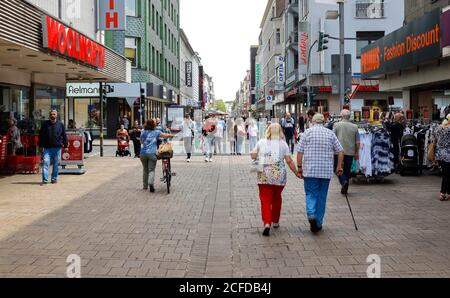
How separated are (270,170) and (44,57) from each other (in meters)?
10.2

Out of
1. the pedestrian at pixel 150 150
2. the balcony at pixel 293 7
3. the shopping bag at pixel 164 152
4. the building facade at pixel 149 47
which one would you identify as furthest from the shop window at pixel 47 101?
the balcony at pixel 293 7

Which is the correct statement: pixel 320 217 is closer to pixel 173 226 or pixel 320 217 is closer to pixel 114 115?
pixel 173 226

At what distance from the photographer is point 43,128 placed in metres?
13.3

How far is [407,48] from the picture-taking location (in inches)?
685

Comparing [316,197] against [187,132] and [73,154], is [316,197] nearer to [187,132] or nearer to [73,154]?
[73,154]

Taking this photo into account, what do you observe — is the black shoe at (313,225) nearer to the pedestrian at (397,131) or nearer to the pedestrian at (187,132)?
the pedestrian at (397,131)

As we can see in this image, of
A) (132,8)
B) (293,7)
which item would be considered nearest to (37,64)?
(132,8)

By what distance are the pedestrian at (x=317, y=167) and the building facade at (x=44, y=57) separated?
7.26 meters

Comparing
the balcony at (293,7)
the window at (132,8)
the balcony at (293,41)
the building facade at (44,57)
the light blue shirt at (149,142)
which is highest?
the balcony at (293,7)

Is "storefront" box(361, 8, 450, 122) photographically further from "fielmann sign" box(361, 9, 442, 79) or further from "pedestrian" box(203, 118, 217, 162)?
"pedestrian" box(203, 118, 217, 162)

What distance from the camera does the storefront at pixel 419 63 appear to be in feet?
49.0

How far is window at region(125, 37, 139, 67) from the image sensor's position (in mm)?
41094
